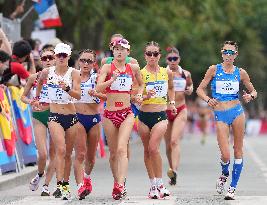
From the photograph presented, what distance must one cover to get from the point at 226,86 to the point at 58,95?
85.4 inches

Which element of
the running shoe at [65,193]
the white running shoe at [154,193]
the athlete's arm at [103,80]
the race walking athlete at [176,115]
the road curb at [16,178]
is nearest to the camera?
the athlete's arm at [103,80]

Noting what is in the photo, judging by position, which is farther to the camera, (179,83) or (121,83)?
(179,83)

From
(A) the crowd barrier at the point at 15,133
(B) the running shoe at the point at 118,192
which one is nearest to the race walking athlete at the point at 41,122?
(B) the running shoe at the point at 118,192

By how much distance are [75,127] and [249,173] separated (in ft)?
23.4

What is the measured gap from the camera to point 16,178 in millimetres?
18594

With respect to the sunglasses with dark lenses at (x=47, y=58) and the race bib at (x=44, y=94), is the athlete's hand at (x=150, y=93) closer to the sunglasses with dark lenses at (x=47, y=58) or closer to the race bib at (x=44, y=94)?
the race bib at (x=44, y=94)

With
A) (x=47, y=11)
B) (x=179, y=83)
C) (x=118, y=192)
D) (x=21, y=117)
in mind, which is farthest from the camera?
(x=47, y=11)

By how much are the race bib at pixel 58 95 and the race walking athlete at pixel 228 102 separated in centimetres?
179

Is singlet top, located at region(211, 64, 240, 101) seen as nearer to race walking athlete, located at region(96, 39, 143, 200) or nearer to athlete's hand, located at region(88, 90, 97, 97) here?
race walking athlete, located at region(96, 39, 143, 200)

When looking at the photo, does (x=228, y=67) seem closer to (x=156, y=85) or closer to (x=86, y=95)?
(x=156, y=85)

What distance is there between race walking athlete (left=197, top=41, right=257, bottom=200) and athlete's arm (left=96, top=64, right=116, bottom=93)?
1347 millimetres

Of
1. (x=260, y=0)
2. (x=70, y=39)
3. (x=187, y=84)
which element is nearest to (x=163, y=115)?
(x=187, y=84)

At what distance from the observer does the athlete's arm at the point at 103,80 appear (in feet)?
49.5

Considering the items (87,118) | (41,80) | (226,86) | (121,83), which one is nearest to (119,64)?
(121,83)
